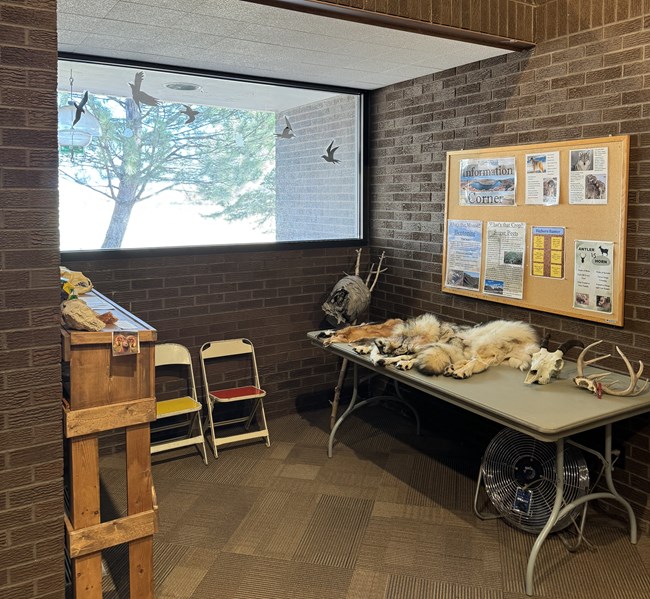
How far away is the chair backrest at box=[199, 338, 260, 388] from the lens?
470 cm

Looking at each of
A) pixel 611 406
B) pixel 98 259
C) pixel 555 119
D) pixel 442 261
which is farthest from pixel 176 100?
pixel 611 406

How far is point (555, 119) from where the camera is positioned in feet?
12.4

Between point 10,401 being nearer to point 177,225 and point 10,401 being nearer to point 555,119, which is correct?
point 177,225

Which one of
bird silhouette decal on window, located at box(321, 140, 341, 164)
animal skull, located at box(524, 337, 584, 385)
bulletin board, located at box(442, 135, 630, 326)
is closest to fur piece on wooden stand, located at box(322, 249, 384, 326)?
bulletin board, located at box(442, 135, 630, 326)

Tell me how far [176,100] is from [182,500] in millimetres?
2724

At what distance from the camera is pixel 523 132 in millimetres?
3992

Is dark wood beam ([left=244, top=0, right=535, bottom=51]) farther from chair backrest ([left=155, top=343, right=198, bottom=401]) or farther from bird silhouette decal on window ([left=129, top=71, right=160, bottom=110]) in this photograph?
chair backrest ([left=155, top=343, right=198, bottom=401])

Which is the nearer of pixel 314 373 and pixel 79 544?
pixel 79 544

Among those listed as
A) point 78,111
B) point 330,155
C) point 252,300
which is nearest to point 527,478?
point 252,300

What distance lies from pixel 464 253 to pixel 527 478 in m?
1.65

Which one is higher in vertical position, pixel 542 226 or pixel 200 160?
pixel 200 160

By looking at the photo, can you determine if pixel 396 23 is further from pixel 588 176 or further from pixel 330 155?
pixel 330 155

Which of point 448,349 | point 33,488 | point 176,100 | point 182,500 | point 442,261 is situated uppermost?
point 176,100

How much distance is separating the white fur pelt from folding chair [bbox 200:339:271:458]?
41.9 inches
